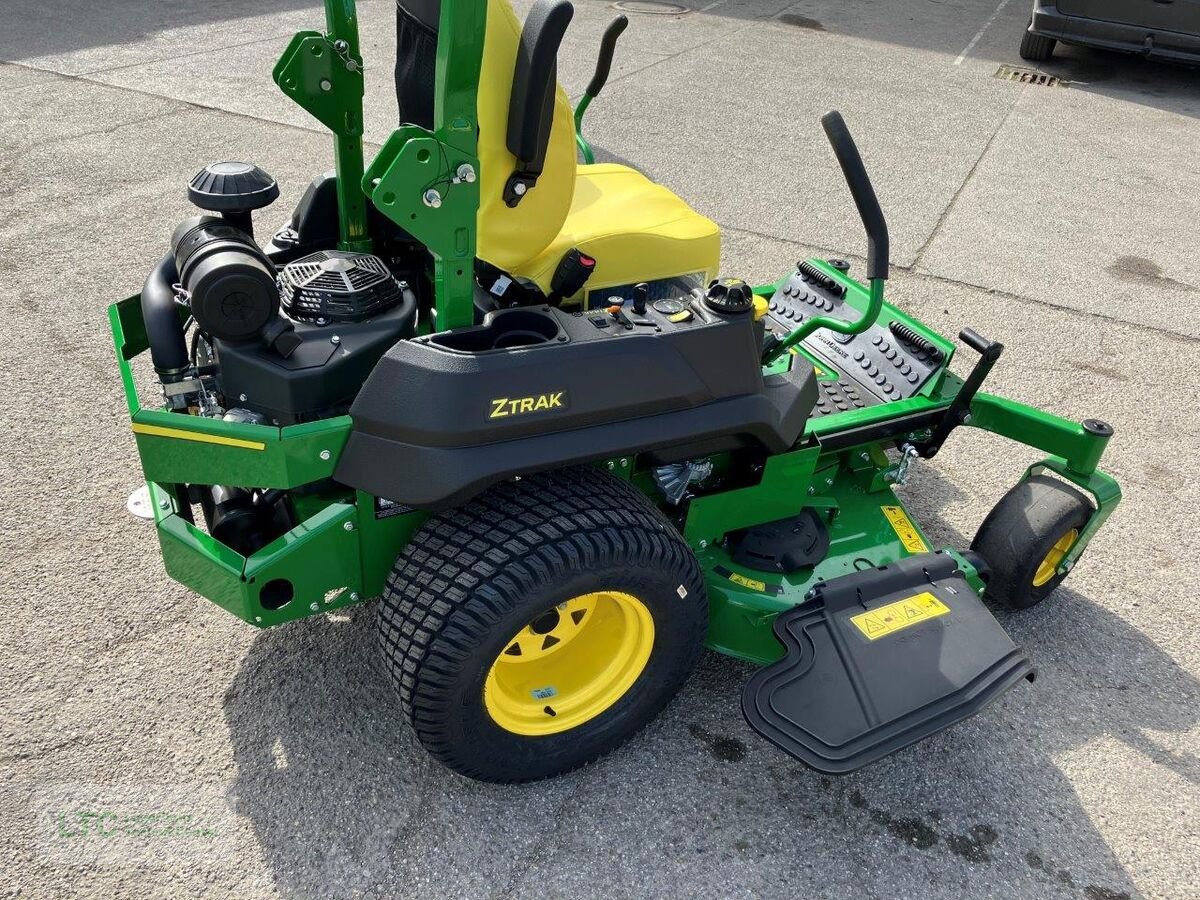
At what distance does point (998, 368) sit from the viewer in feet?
13.8

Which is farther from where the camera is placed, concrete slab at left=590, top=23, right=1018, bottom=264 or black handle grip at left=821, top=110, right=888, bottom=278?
concrete slab at left=590, top=23, right=1018, bottom=264

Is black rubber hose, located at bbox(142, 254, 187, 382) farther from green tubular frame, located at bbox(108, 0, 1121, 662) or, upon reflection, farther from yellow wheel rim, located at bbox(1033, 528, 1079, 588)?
yellow wheel rim, located at bbox(1033, 528, 1079, 588)

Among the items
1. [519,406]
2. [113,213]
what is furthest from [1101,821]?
[113,213]

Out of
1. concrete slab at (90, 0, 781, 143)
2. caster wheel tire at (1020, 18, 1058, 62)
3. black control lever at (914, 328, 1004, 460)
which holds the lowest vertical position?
concrete slab at (90, 0, 781, 143)

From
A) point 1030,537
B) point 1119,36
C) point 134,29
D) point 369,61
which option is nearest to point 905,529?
point 1030,537

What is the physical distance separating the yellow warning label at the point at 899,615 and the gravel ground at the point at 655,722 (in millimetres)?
332

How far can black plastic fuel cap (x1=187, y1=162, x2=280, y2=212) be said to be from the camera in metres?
2.19

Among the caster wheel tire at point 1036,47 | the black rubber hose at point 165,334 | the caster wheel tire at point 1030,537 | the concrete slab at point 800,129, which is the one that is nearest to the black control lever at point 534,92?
the black rubber hose at point 165,334

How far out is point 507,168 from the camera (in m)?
2.04

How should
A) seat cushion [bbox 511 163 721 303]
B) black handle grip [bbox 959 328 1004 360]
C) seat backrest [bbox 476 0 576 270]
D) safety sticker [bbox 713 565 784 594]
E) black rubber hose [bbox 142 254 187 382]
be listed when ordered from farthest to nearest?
black handle grip [bbox 959 328 1004 360]
safety sticker [bbox 713 565 784 594]
seat cushion [bbox 511 163 721 303]
black rubber hose [bbox 142 254 187 382]
seat backrest [bbox 476 0 576 270]

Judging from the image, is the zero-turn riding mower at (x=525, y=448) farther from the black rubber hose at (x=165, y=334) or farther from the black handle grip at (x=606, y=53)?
the black handle grip at (x=606, y=53)

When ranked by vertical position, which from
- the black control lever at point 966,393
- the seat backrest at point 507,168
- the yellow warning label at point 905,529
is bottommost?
the yellow warning label at point 905,529

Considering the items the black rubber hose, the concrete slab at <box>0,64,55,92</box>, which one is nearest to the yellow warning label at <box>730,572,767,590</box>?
the black rubber hose

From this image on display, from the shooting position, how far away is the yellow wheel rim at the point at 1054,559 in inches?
111
